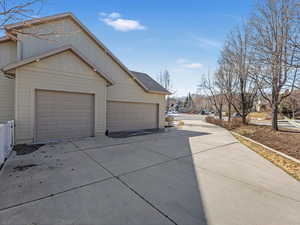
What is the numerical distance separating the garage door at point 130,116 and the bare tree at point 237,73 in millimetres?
8753

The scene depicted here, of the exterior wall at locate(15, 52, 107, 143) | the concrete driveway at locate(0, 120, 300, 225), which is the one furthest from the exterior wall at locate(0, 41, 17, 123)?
the concrete driveway at locate(0, 120, 300, 225)

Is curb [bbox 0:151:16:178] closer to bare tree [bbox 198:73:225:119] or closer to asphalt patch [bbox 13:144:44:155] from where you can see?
asphalt patch [bbox 13:144:44:155]

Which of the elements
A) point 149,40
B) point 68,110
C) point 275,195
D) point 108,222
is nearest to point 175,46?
point 149,40

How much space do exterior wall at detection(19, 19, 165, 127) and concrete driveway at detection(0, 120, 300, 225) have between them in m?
5.64

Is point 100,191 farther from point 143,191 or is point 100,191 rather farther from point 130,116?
point 130,116

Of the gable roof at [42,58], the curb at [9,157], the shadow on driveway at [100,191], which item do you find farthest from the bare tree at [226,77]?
the curb at [9,157]

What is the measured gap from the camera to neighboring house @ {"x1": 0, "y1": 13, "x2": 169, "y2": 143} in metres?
6.71

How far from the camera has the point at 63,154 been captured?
218 inches

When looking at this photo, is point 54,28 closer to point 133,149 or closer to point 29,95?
point 29,95

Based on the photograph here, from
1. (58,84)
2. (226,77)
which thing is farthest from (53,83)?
(226,77)

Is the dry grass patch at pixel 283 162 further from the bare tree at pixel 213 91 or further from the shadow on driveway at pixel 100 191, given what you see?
the bare tree at pixel 213 91

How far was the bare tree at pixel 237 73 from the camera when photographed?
13982mm

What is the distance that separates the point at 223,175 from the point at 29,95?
8.13 meters

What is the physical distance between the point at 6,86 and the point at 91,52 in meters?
4.90
